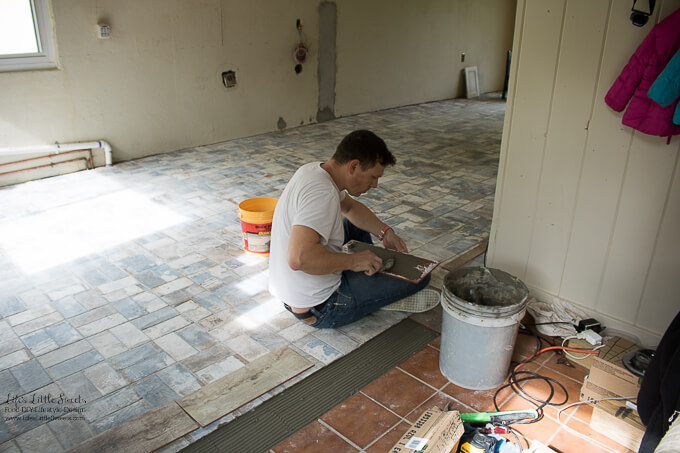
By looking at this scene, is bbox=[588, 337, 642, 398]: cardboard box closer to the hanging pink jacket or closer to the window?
the hanging pink jacket

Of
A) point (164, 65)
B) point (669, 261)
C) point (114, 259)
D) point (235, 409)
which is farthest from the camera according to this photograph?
point (164, 65)

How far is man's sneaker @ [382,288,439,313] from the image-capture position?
3.00 meters

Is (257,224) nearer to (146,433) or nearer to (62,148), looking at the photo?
(146,433)

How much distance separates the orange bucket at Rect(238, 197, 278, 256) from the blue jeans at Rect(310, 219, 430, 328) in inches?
35.4

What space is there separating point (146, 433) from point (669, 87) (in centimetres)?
261

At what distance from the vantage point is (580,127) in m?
2.65

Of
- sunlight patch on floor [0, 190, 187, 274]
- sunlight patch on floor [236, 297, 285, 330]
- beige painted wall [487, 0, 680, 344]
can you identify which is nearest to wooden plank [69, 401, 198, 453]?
sunlight patch on floor [236, 297, 285, 330]

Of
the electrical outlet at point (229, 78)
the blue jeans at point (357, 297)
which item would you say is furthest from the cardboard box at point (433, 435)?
the electrical outlet at point (229, 78)

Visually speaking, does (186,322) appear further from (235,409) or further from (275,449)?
(275,449)

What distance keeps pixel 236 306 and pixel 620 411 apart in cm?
202

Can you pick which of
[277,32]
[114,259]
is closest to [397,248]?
[114,259]

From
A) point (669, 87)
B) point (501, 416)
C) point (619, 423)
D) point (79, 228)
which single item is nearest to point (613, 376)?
point (619, 423)

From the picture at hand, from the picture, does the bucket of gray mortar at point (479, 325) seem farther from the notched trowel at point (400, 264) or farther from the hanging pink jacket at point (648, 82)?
the hanging pink jacket at point (648, 82)

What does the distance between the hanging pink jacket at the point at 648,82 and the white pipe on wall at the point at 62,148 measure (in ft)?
16.3
